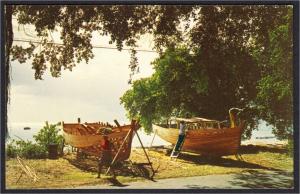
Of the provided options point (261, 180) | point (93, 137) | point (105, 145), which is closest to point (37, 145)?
point (93, 137)

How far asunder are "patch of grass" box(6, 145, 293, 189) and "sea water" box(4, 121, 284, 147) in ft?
1.33

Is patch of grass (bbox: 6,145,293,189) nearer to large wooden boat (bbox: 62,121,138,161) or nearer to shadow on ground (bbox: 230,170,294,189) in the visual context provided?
shadow on ground (bbox: 230,170,294,189)

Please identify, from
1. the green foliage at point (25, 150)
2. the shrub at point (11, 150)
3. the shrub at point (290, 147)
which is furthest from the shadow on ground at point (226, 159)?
the shrub at point (11, 150)

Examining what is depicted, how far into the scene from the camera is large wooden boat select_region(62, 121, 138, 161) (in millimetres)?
12609

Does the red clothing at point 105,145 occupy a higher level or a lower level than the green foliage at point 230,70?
lower

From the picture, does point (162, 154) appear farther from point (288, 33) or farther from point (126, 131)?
point (288, 33)

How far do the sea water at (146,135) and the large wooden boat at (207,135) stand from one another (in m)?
0.36

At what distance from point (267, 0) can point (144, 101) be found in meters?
4.79

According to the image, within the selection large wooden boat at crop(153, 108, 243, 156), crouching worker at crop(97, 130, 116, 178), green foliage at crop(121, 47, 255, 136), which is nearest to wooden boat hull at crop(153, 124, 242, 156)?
large wooden boat at crop(153, 108, 243, 156)

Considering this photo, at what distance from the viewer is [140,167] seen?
1244 cm

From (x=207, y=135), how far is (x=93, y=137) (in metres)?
3.77

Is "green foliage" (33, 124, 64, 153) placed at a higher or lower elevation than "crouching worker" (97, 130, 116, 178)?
higher

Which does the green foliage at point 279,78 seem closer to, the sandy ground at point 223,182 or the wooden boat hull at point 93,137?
the sandy ground at point 223,182

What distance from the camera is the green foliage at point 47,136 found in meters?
12.3
